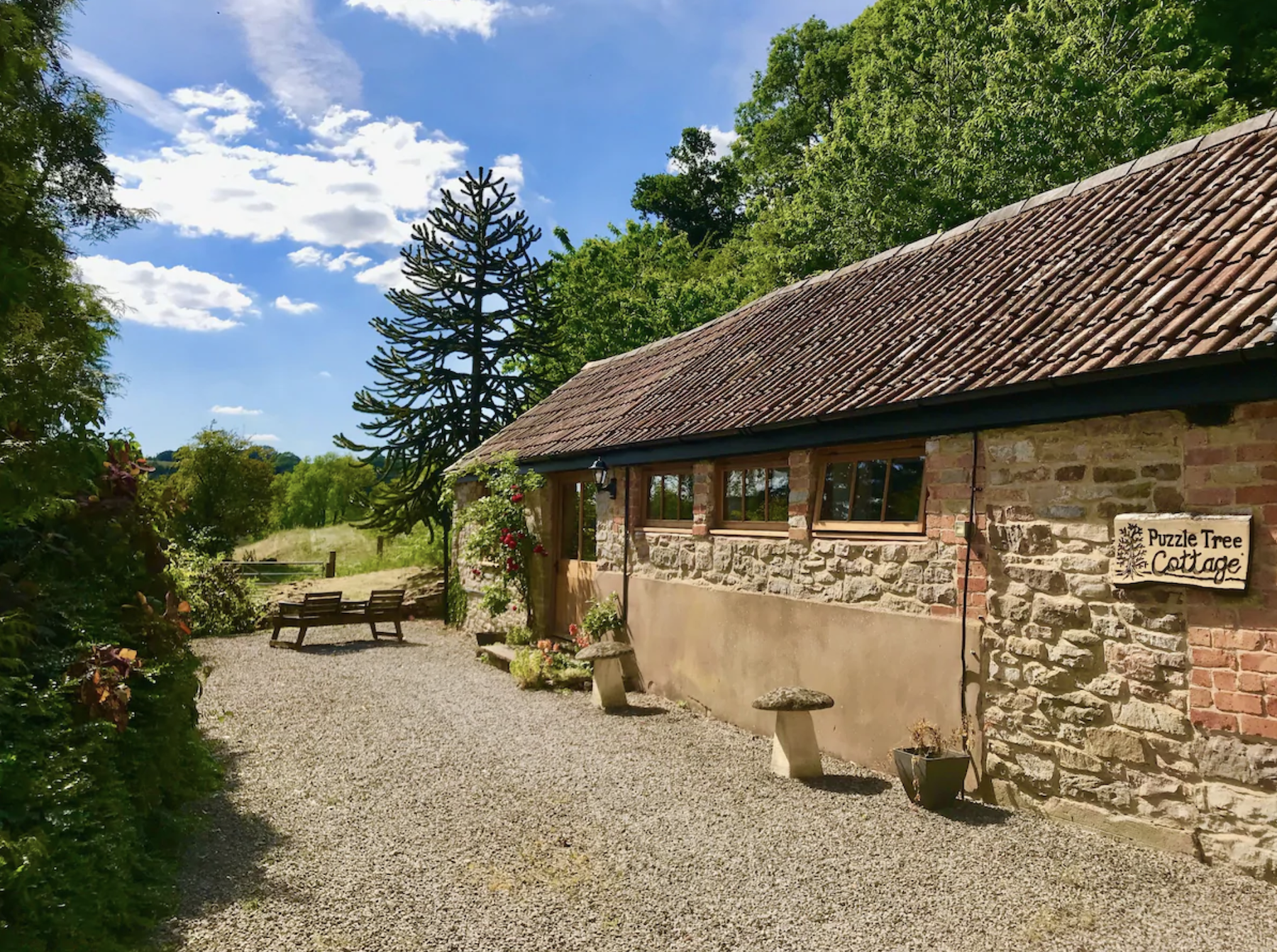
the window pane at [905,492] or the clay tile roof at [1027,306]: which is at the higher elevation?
the clay tile roof at [1027,306]

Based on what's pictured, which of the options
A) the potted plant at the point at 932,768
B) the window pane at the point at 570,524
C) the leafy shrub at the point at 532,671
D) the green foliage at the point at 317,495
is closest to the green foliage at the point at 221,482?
the window pane at the point at 570,524

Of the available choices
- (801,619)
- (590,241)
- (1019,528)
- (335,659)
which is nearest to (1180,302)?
(1019,528)

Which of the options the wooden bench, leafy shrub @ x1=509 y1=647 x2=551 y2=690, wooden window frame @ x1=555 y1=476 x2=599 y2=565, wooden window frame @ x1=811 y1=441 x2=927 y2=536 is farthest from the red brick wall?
the wooden bench

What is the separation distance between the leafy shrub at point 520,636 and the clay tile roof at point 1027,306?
115 inches

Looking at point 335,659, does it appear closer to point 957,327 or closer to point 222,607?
point 222,607

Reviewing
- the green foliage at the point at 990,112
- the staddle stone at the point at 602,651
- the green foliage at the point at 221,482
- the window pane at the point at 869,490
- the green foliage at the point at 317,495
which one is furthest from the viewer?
the green foliage at the point at 317,495

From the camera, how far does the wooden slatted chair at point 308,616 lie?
44.2ft

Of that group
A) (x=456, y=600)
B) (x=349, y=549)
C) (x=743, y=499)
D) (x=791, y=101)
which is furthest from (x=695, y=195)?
(x=743, y=499)

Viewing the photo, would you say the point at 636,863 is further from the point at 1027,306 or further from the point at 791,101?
the point at 791,101

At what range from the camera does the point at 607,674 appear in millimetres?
9000

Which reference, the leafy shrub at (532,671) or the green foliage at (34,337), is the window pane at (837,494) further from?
the green foliage at (34,337)

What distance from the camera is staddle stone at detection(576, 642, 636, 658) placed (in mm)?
8812

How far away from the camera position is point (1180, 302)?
5203 millimetres

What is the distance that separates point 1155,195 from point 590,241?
24.1m
